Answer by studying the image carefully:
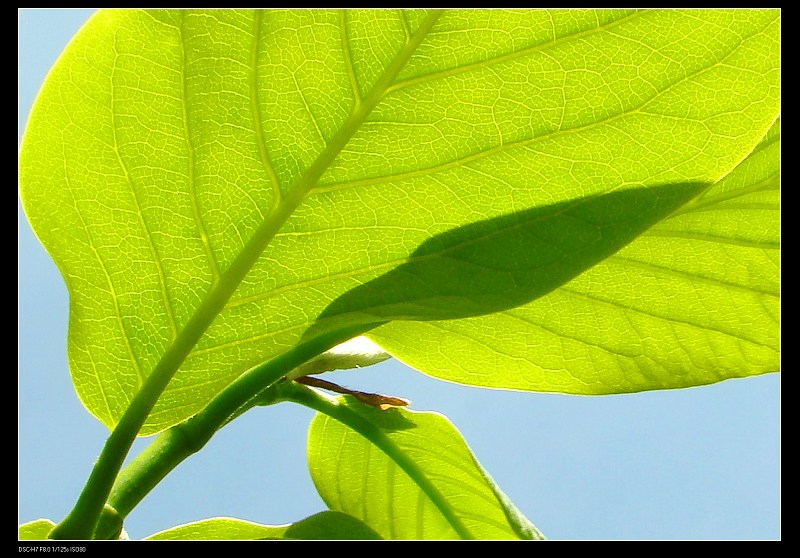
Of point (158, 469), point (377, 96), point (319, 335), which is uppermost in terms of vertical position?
point (377, 96)

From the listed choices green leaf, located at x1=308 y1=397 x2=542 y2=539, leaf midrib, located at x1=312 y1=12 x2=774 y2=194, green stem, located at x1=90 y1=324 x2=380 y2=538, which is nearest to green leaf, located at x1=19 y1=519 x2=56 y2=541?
green stem, located at x1=90 y1=324 x2=380 y2=538

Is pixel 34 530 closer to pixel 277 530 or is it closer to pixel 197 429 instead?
pixel 197 429

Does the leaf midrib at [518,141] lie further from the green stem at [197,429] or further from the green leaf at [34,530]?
the green leaf at [34,530]

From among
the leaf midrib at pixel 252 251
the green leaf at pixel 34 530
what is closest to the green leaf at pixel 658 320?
the leaf midrib at pixel 252 251

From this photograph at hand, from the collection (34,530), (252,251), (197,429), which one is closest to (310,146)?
(252,251)

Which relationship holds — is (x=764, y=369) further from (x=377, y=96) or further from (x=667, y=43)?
(x=377, y=96)
